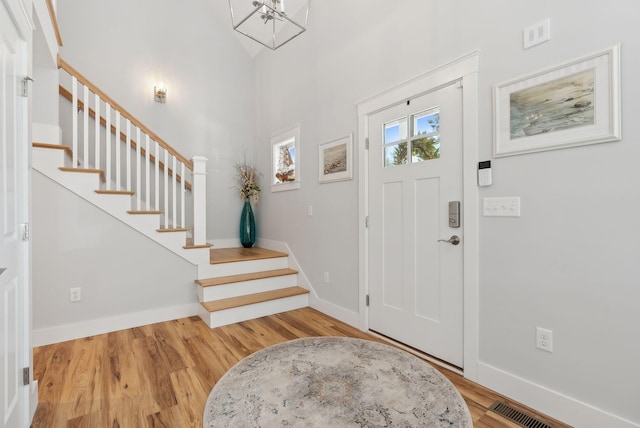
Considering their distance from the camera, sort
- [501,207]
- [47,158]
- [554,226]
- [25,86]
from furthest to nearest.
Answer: [47,158]
[501,207]
[554,226]
[25,86]

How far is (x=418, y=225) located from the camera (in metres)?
2.46

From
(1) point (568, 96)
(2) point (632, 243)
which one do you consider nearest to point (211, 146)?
(1) point (568, 96)

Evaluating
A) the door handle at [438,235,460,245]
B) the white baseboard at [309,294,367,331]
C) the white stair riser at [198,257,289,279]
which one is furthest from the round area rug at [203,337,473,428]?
the white stair riser at [198,257,289,279]

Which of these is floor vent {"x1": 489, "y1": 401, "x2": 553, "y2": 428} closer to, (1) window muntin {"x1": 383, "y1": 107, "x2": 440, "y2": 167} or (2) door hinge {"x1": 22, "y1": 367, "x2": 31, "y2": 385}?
(1) window muntin {"x1": 383, "y1": 107, "x2": 440, "y2": 167}

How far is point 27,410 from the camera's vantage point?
158cm

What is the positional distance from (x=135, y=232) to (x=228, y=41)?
3.46 metres

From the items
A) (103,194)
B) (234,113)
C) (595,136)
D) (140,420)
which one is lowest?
(140,420)

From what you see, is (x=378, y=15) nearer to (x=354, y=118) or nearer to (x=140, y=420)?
(x=354, y=118)

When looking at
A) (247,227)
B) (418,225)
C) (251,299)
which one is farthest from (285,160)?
(418,225)

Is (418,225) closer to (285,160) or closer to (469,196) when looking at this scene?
(469,196)

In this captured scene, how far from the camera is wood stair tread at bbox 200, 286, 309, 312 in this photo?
308 cm

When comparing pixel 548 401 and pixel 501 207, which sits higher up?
pixel 501 207

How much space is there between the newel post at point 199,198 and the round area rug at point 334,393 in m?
2.05

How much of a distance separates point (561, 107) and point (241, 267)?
3260 mm
